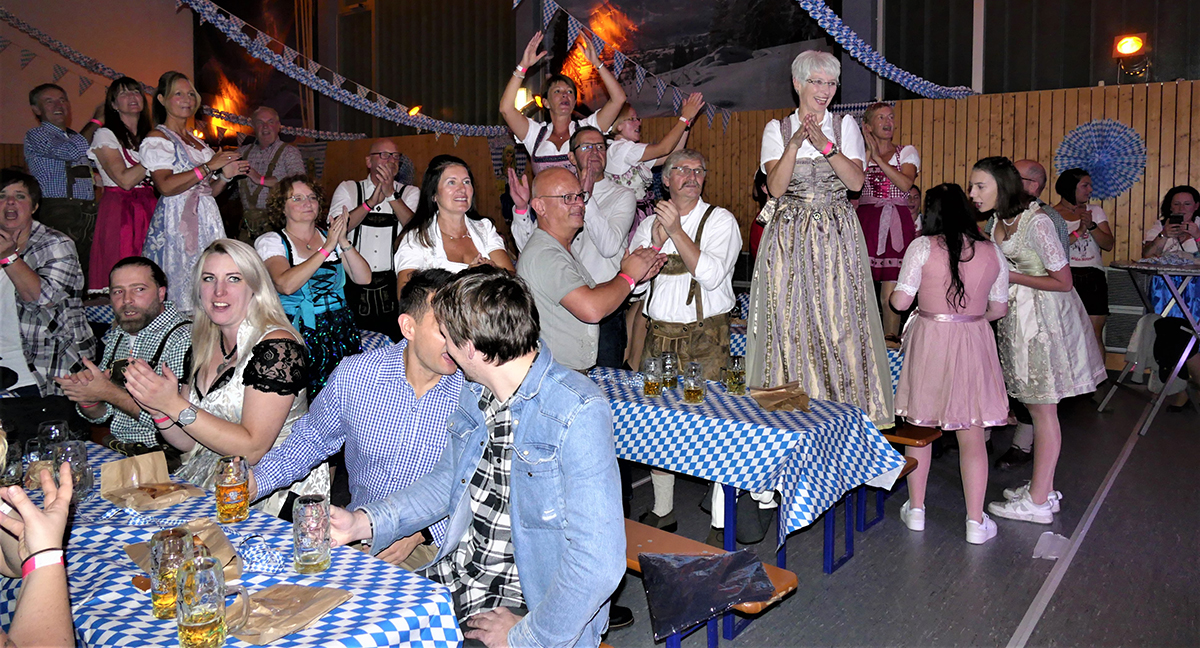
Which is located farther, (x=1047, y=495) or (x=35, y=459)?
(x=1047, y=495)

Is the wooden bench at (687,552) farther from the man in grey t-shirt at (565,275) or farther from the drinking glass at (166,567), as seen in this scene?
the drinking glass at (166,567)

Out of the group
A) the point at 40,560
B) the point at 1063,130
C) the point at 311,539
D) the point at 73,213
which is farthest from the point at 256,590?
the point at 1063,130

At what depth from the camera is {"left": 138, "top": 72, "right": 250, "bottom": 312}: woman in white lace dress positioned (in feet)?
14.9

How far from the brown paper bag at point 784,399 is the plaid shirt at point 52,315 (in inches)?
126

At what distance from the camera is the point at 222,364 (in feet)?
8.86

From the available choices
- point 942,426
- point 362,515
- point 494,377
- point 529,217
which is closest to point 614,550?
point 494,377

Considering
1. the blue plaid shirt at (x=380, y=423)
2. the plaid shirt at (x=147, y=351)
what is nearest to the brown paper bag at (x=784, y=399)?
the blue plaid shirt at (x=380, y=423)

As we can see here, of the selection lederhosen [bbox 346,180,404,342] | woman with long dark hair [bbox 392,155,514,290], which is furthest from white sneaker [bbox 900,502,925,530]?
lederhosen [bbox 346,180,404,342]

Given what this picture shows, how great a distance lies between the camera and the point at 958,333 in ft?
12.1

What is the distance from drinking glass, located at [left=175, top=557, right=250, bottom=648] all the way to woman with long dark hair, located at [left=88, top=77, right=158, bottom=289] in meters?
3.99

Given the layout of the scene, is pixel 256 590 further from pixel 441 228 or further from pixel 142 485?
pixel 441 228

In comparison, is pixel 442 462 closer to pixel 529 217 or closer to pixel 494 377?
pixel 494 377

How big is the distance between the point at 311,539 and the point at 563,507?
0.49 m

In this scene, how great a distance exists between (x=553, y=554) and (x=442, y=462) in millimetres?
469
